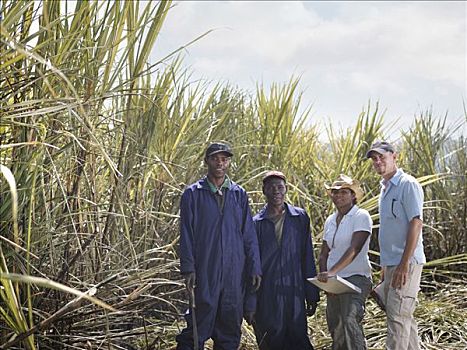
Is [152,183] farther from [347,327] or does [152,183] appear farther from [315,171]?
[315,171]

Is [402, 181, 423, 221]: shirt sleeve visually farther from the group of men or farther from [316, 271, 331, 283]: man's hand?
[316, 271, 331, 283]: man's hand

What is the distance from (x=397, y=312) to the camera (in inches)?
191

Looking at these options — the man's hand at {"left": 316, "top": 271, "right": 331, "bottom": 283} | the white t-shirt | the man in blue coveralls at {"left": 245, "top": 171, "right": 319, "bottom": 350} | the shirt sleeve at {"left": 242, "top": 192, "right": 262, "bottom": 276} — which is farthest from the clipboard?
the shirt sleeve at {"left": 242, "top": 192, "right": 262, "bottom": 276}

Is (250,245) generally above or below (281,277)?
above

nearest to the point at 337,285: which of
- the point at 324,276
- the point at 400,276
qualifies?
the point at 324,276

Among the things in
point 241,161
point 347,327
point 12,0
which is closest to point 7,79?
point 12,0

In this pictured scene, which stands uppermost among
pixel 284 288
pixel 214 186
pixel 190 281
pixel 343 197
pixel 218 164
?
pixel 218 164

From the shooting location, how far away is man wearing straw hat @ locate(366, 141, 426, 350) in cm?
479

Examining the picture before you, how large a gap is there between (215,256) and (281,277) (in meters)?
0.53

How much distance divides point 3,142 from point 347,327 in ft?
7.90

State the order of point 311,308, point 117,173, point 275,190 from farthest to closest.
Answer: point 311,308, point 275,190, point 117,173

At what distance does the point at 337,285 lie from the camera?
4.74 m

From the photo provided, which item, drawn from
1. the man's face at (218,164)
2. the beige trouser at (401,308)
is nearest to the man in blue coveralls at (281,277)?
the man's face at (218,164)

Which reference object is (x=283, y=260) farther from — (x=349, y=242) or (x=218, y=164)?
(x=218, y=164)
